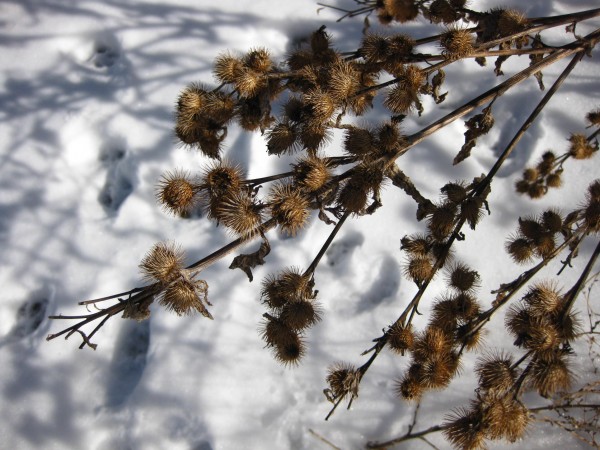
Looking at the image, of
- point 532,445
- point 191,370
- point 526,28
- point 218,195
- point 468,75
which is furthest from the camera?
→ point 468,75

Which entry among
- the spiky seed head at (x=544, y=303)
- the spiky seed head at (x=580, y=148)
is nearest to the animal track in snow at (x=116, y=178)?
the spiky seed head at (x=544, y=303)

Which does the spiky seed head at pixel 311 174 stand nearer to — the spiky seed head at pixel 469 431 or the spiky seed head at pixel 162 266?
the spiky seed head at pixel 162 266

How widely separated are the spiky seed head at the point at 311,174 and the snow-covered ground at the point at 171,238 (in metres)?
1.14

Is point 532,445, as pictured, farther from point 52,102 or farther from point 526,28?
point 52,102

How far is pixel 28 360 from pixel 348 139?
207 centimetres

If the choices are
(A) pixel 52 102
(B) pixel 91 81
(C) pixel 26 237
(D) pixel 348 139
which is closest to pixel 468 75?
(D) pixel 348 139

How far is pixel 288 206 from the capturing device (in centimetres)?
120

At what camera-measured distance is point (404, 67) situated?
4.60 ft

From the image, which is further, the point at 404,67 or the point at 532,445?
the point at 532,445

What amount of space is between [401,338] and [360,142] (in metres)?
0.59

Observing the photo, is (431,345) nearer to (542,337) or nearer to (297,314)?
(542,337)

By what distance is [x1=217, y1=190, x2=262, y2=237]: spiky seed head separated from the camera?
3.98ft

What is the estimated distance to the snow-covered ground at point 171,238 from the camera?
7.37 ft

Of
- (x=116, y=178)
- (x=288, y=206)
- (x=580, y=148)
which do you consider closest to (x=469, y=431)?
(x=288, y=206)
